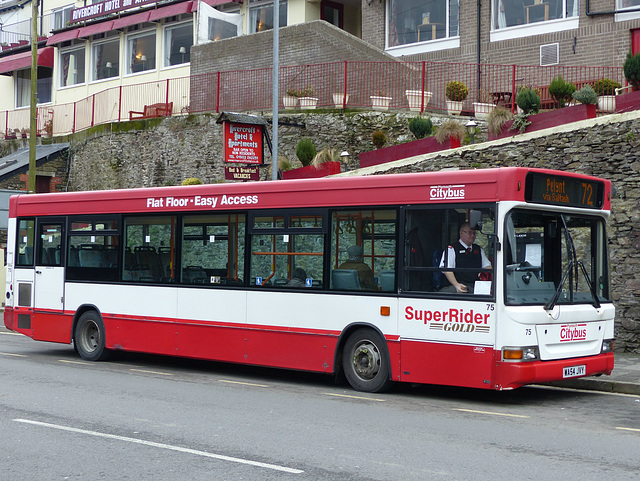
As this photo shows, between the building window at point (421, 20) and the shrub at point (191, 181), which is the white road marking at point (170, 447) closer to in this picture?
the shrub at point (191, 181)

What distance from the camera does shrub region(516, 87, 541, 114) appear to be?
63.5 feet

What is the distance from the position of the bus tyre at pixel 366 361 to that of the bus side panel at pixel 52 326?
5857mm

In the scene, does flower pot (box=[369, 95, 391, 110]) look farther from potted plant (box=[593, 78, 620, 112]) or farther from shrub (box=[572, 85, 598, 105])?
shrub (box=[572, 85, 598, 105])

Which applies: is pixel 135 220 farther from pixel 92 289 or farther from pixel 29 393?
pixel 29 393

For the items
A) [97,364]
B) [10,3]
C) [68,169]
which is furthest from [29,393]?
[10,3]

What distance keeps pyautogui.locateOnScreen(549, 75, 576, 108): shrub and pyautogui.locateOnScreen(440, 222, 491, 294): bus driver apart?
11.7 metres

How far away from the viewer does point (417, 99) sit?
78.7 ft

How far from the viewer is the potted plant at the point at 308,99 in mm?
25594

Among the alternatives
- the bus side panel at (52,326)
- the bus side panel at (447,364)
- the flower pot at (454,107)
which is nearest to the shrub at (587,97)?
the flower pot at (454,107)

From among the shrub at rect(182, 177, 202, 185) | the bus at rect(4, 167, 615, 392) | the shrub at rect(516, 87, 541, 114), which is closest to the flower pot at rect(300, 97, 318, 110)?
the shrub at rect(182, 177, 202, 185)

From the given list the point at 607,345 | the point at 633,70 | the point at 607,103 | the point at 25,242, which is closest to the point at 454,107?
the point at 607,103

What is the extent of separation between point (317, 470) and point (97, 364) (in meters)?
8.28

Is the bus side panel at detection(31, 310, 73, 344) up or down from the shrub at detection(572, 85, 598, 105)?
down

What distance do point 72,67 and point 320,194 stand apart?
34.5 metres
